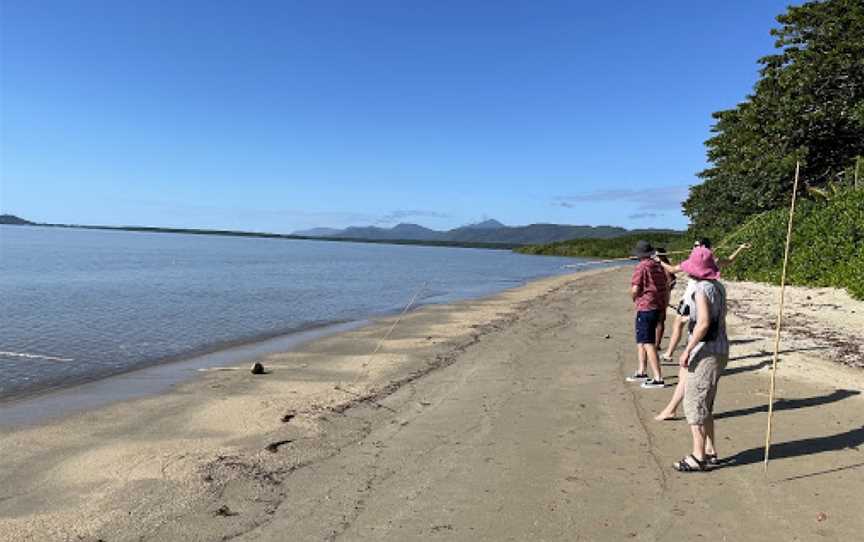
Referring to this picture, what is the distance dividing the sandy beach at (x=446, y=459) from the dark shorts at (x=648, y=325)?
797 mm

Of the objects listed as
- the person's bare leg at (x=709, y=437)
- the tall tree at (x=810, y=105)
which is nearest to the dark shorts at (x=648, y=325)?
the person's bare leg at (x=709, y=437)

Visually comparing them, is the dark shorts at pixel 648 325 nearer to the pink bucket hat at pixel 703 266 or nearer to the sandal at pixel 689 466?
the pink bucket hat at pixel 703 266

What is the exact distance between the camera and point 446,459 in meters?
6.08

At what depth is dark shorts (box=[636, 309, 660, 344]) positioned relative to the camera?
8.71m

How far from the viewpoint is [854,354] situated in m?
10.6

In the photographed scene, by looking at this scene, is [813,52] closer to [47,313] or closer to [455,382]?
[455,382]

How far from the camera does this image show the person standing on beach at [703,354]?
550 cm

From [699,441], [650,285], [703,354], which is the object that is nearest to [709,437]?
[699,441]

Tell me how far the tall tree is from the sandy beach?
22.0m

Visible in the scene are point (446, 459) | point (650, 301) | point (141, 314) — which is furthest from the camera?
point (141, 314)

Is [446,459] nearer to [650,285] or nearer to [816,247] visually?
[650,285]

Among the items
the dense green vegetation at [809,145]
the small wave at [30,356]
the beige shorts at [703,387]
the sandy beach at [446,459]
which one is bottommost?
the small wave at [30,356]

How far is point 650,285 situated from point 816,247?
54.4 ft

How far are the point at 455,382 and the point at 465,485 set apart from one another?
14.1ft
